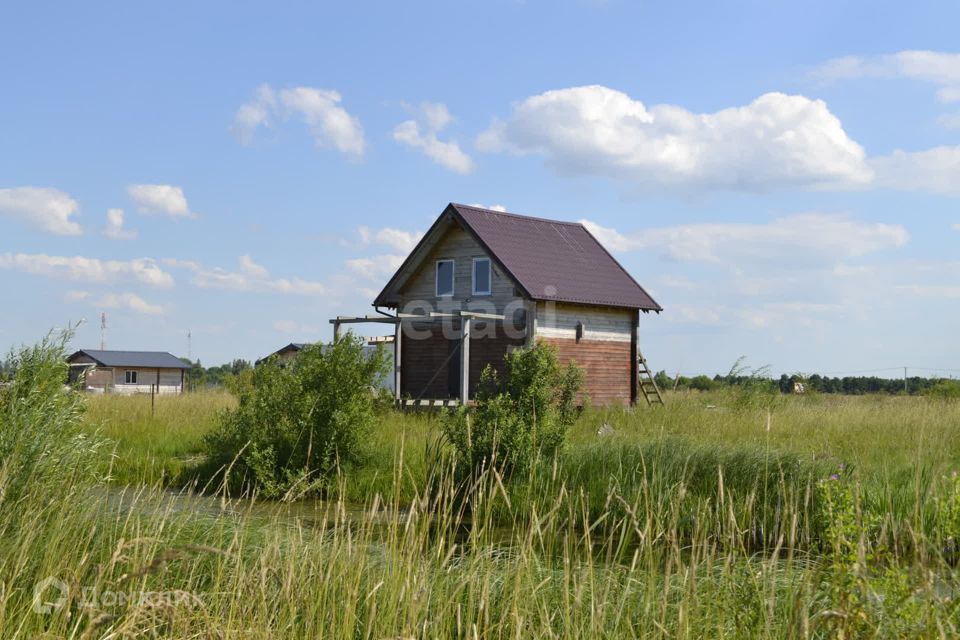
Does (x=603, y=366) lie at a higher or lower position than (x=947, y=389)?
higher

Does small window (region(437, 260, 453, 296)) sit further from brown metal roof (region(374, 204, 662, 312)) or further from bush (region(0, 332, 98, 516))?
bush (region(0, 332, 98, 516))

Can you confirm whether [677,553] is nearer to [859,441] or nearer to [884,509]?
[884,509]

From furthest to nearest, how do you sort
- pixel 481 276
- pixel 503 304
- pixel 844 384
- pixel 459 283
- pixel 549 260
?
1. pixel 844 384
2. pixel 459 283
3. pixel 549 260
4. pixel 481 276
5. pixel 503 304

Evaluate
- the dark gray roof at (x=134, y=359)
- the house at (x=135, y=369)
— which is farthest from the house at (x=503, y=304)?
the dark gray roof at (x=134, y=359)

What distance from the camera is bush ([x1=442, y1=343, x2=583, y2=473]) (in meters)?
10.5

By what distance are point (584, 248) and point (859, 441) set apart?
45.6ft

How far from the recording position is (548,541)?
6574 mm

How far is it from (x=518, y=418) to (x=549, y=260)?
1377cm

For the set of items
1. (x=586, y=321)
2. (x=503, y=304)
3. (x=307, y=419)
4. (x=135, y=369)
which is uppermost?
(x=503, y=304)

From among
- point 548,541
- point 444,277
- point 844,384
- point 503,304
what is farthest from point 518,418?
point 844,384

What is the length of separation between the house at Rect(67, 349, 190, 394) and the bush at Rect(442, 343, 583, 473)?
50.8 meters

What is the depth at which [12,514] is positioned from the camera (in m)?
5.25

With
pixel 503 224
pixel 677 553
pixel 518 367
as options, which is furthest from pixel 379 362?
pixel 503 224

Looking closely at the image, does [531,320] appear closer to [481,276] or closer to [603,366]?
[481,276]
